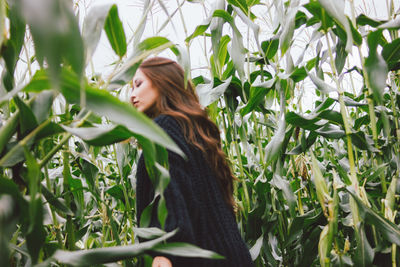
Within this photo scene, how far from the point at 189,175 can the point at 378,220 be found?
0.50m

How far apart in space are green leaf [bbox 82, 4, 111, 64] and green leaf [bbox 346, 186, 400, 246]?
2.27ft

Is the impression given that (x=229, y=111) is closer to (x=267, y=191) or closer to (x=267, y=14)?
(x=267, y=191)

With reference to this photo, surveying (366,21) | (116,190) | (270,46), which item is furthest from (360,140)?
(116,190)

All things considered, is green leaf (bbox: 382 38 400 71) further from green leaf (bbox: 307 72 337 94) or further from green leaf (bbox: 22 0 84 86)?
green leaf (bbox: 22 0 84 86)

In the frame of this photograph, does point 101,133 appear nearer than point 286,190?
Yes

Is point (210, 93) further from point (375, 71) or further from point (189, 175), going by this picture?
point (375, 71)

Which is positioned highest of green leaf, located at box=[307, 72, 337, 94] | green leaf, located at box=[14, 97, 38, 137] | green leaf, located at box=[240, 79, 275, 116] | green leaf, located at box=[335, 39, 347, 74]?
green leaf, located at box=[335, 39, 347, 74]

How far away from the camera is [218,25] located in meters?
1.19

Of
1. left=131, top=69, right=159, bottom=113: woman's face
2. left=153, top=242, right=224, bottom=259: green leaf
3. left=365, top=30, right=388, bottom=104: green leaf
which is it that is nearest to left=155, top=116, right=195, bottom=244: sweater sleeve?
left=131, top=69, right=159, bottom=113: woman's face

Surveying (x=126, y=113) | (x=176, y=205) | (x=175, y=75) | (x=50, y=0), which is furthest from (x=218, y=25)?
(x=50, y=0)

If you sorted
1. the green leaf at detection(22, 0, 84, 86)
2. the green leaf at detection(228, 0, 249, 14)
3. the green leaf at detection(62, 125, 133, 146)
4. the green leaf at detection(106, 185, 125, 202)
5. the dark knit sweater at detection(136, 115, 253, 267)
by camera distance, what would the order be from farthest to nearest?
the green leaf at detection(106, 185, 125, 202), the green leaf at detection(228, 0, 249, 14), the dark knit sweater at detection(136, 115, 253, 267), the green leaf at detection(62, 125, 133, 146), the green leaf at detection(22, 0, 84, 86)

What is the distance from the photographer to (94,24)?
53 centimetres

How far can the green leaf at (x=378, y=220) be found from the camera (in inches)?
34.3

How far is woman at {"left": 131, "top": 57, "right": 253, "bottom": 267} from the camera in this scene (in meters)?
0.89
